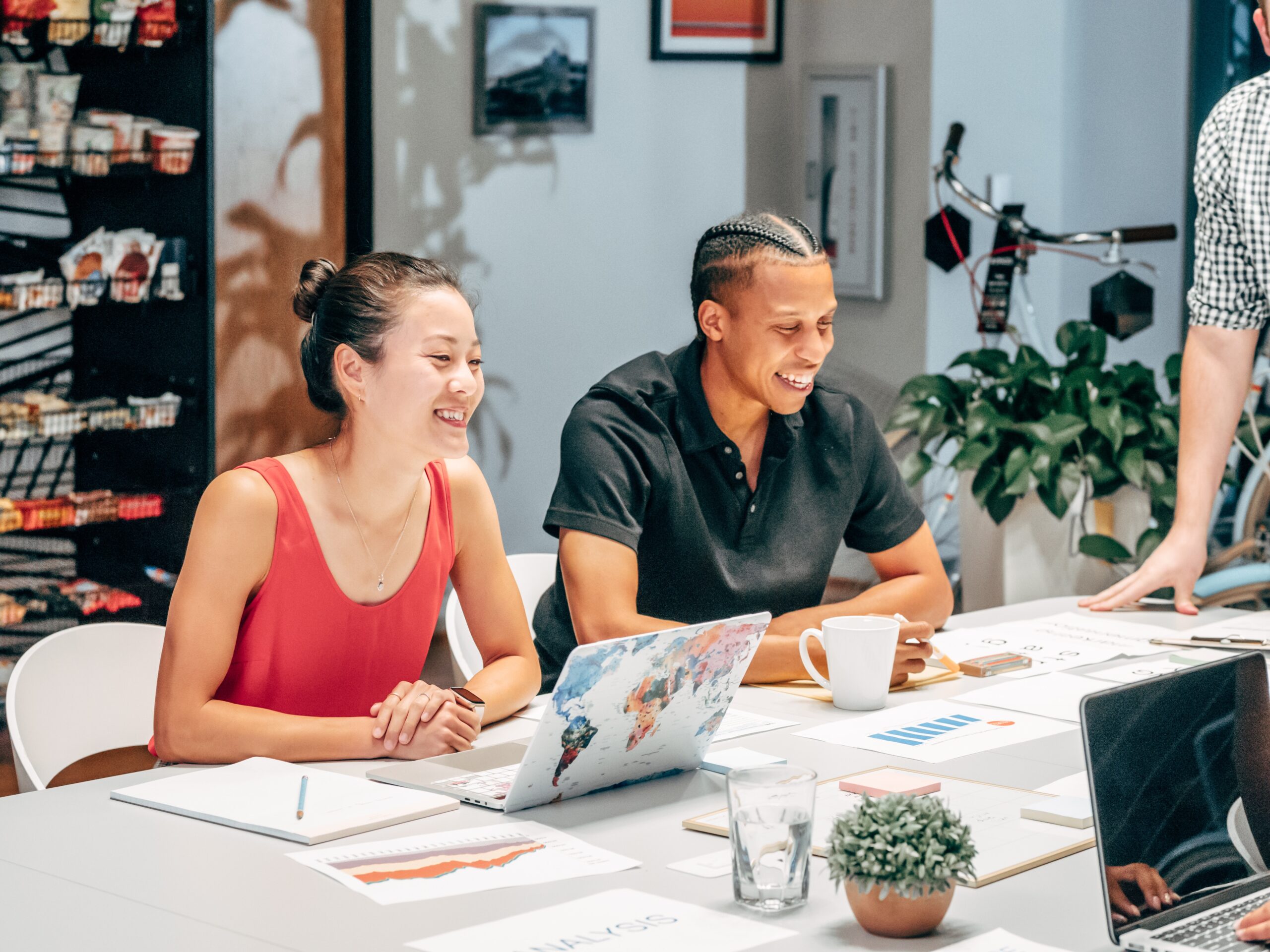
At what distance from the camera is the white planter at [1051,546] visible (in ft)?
10.2

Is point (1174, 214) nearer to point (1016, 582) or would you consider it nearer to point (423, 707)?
point (1016, 582)

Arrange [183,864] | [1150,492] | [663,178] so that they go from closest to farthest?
[183,864] → [1150,492] → [663,178]

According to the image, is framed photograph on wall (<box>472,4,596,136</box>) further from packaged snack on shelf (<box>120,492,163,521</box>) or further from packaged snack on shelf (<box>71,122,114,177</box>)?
Result: packaged snack on shelf (<box>120,492,163,521</box>)

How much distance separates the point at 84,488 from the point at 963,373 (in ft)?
8.10

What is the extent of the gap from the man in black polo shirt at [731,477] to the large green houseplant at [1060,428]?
97 centimetres

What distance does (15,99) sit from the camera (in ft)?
10.7

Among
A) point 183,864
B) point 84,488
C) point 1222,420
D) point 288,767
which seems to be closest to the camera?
point 183,864

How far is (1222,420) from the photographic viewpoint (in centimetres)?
227

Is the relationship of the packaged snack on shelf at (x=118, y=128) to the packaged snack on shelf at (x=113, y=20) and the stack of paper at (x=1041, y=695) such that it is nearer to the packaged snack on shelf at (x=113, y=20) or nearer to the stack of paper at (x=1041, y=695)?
the packaged snack on shelf at (x=113, y=20)

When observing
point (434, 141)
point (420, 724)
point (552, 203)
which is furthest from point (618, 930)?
point (552, 203)

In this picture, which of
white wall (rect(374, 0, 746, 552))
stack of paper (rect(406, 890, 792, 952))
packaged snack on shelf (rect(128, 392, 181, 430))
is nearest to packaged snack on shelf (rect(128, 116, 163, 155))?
packaged snack on shelf (rect(128, 392, 181, 430))

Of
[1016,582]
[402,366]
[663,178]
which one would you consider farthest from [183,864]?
[663,178]

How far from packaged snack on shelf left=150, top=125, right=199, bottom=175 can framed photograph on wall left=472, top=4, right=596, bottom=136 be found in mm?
911

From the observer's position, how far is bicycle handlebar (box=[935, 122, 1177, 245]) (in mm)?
3900
